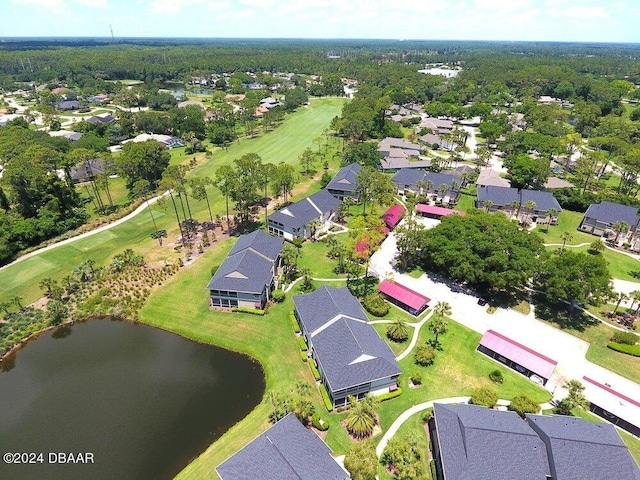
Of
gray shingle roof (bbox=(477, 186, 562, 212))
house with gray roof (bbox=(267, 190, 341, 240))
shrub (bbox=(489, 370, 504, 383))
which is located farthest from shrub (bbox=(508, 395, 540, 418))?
gray shingle roof (bbox=(477, 186, 562, 212))

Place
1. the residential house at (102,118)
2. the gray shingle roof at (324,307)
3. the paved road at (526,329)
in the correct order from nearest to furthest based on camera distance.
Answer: the paved road at (526,329) → the gray shingle roof at (324,307) → the residential house at (102,118)

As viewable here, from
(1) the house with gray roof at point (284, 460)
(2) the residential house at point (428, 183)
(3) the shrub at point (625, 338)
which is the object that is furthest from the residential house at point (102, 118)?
(3) the shrub at point (625, 338)

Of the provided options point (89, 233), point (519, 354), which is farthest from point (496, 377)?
point (89, 233)

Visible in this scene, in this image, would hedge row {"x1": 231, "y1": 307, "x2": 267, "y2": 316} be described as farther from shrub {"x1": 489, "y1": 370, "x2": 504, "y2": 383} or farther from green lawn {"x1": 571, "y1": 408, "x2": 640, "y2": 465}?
green lawn {"x1": 571, "y1": 408, "x2": 640, "y2": 465}

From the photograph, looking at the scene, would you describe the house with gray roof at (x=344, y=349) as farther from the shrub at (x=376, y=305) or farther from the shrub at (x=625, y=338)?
the shrub at (x=625, y=338)

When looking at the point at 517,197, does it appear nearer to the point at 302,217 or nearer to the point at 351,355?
the point at 302,217

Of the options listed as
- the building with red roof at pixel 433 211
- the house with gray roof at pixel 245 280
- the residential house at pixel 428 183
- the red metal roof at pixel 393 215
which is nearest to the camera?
the house with gray roof at pixel 245 280

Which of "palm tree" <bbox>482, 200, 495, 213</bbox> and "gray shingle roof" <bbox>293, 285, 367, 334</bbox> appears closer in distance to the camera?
"gray shingle roof" <bbox>293, 285, 367, 334</bbox>
